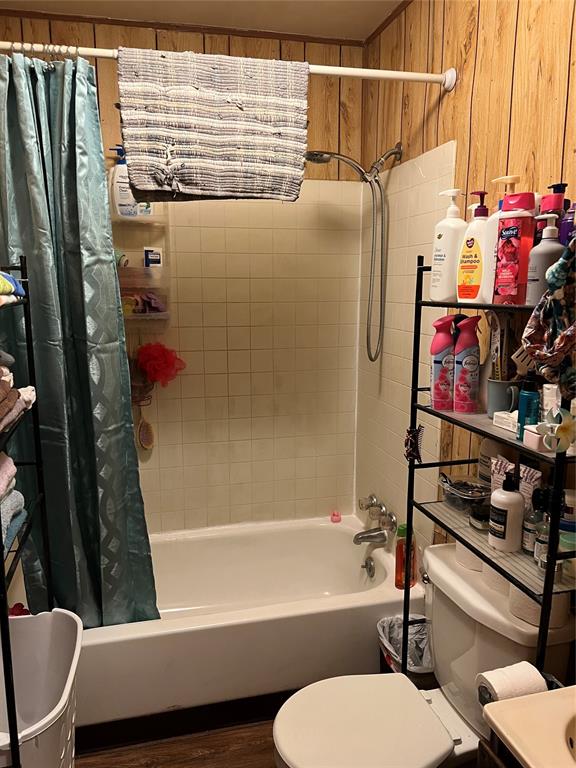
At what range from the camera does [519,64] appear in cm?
152

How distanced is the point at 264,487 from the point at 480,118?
180cm

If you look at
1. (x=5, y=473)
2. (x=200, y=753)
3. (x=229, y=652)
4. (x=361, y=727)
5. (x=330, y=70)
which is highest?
(x=330, y=70)

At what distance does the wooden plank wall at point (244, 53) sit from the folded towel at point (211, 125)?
81cm

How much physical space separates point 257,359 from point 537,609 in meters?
1.67

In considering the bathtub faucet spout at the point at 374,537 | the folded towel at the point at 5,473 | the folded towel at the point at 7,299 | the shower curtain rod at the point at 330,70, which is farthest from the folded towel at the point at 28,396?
the bathtub faucet spout at the point at 374,537

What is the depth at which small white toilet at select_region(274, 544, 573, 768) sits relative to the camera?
1350mm

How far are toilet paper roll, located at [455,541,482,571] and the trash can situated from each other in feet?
1.20

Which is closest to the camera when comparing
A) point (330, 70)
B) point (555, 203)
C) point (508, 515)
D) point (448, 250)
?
point (555, 203)

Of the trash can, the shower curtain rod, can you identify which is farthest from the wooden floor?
the shower curtain rod

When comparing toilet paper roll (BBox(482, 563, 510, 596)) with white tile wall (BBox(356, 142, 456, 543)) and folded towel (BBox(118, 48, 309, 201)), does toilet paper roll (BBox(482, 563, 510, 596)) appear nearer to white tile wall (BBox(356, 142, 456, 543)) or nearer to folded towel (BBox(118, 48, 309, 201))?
white tile wall (BBox(356, 142, 456, 543))

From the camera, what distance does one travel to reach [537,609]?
1287 millimetres

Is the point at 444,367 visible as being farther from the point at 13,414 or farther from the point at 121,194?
the point at 121,194

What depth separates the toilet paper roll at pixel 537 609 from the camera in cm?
129

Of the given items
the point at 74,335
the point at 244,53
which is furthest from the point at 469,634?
the point at 244,53
